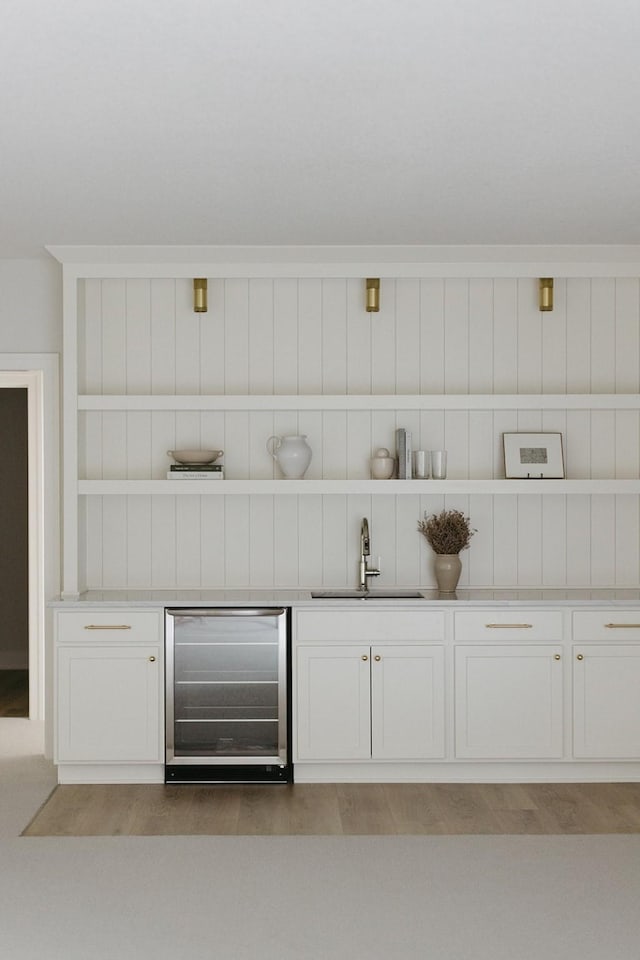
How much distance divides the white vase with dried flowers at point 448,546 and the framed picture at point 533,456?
382 mm

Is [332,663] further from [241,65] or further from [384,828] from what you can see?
[241,65]

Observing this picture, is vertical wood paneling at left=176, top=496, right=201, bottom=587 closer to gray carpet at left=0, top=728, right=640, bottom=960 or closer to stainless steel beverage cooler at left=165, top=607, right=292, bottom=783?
stainless steel beverage cooler at left=165, top=607, right=292, bottom=783

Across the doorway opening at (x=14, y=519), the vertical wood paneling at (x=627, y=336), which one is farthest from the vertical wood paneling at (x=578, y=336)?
the doorway opening at (x=14, y=519)

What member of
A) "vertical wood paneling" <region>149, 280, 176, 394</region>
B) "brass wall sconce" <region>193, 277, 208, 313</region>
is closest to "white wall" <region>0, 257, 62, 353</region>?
"vertical wood paneling" <region>149, 280, 176, 394</region>

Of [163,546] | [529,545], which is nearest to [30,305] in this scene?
[163,546]

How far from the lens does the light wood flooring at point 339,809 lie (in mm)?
4355

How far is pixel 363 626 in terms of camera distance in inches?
195

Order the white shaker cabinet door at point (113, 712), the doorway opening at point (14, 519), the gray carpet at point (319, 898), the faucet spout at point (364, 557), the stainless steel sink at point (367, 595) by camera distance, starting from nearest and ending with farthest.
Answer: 1. the gray carpet at point (319, 898)
2. the white shaker cabinet door at point (113, 712)
3. the stainless steel sink at point (367, 595)
4. the faucet spout at point (364, 557)
5. the doorway opening at point (14, 519)

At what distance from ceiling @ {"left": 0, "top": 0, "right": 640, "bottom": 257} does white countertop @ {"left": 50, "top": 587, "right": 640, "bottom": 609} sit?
1.79m

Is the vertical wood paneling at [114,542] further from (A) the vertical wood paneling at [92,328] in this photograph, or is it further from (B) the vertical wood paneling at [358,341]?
(B) the vertical wood paneling at [358,341]

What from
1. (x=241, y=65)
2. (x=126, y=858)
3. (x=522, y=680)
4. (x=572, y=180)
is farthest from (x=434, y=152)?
(x=126, y=858)

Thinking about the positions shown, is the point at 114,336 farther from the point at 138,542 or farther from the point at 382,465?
the point at 382,465

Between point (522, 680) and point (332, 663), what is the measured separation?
940mm

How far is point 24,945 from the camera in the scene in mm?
3301
